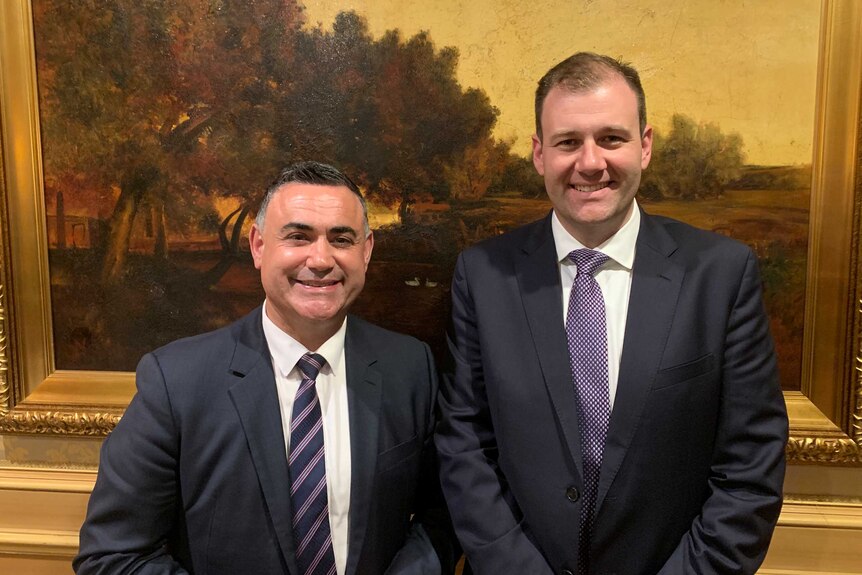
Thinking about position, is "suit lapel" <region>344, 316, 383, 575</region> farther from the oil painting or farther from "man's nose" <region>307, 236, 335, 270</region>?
the oil painting

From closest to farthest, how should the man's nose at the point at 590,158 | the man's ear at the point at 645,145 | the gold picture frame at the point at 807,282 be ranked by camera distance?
the man's nose at the point at 590,158 → the man's ear at the point at 645,145 → the gold picture frame at the point at 807,282

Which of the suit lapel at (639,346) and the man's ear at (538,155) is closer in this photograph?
the suit lapel at (639,346)

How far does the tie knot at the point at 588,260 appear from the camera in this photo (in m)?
1.50

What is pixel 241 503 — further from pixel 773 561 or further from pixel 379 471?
pixel 773 561

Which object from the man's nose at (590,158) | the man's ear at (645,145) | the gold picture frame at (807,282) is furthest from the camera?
the gold picture frame at (807,282)

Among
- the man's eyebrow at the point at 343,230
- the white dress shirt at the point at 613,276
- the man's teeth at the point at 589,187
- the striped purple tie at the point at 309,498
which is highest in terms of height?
the man's teeth at the point at 589,187

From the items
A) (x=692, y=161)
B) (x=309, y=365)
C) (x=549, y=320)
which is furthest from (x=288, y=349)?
(x=692, y=161)

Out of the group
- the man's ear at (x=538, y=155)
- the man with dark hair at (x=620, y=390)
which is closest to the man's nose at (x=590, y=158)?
the man with dark hair at (x=620, y=390)

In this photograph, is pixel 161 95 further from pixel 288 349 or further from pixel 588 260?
pixel 588 260

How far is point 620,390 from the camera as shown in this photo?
142 centimetres

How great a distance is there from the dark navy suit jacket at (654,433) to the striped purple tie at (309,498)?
339 mm

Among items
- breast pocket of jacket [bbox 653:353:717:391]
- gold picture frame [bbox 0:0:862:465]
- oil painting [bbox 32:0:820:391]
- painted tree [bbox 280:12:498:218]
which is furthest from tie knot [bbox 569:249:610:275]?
gold picture frame [bbox 0:0:862:465]

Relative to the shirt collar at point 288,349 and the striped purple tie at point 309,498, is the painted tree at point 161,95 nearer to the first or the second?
the shirt collar at point 288,349

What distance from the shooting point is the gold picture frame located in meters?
1.86
